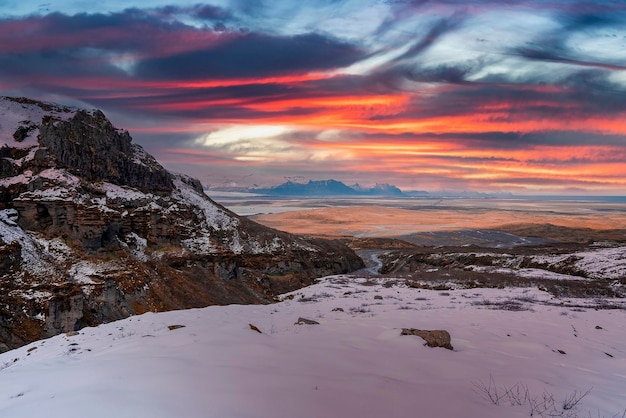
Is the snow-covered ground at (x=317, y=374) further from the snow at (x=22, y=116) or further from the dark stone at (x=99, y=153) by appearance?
the snow at (x=22, y=116)

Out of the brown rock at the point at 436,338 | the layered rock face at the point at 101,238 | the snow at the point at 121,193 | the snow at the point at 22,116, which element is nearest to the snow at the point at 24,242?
the layered rock face at the point at 101,238

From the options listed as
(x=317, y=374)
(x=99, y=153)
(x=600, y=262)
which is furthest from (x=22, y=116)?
(x=600, y=262)

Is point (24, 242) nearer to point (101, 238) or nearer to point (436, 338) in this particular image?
point (101, 238)

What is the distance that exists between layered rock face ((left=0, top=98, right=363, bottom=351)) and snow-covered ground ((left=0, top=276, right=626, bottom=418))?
43.9 ft

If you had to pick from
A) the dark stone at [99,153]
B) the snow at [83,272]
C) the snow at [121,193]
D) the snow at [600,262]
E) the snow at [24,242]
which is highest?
the dark stone at [99,153]

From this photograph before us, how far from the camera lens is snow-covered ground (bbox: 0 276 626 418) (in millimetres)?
4422

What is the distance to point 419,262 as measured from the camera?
2391 inches

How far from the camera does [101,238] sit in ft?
92.3

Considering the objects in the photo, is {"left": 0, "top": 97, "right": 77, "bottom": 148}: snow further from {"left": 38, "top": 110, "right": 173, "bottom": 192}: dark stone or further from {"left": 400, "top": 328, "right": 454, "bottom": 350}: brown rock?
{"left": 400, "top": 328, "right": 454, "bottom": 350}: brown rock

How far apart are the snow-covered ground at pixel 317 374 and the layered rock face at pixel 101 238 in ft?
43.9

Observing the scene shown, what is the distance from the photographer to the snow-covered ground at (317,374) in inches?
174

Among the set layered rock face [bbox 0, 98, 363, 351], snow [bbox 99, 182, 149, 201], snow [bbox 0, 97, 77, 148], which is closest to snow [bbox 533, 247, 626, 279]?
layered rock face [bbox 0, 98, 363, 351]

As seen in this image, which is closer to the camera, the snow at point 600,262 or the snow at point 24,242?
the snow at point 24,242

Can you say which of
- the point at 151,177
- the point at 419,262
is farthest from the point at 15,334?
the point at 419,262
